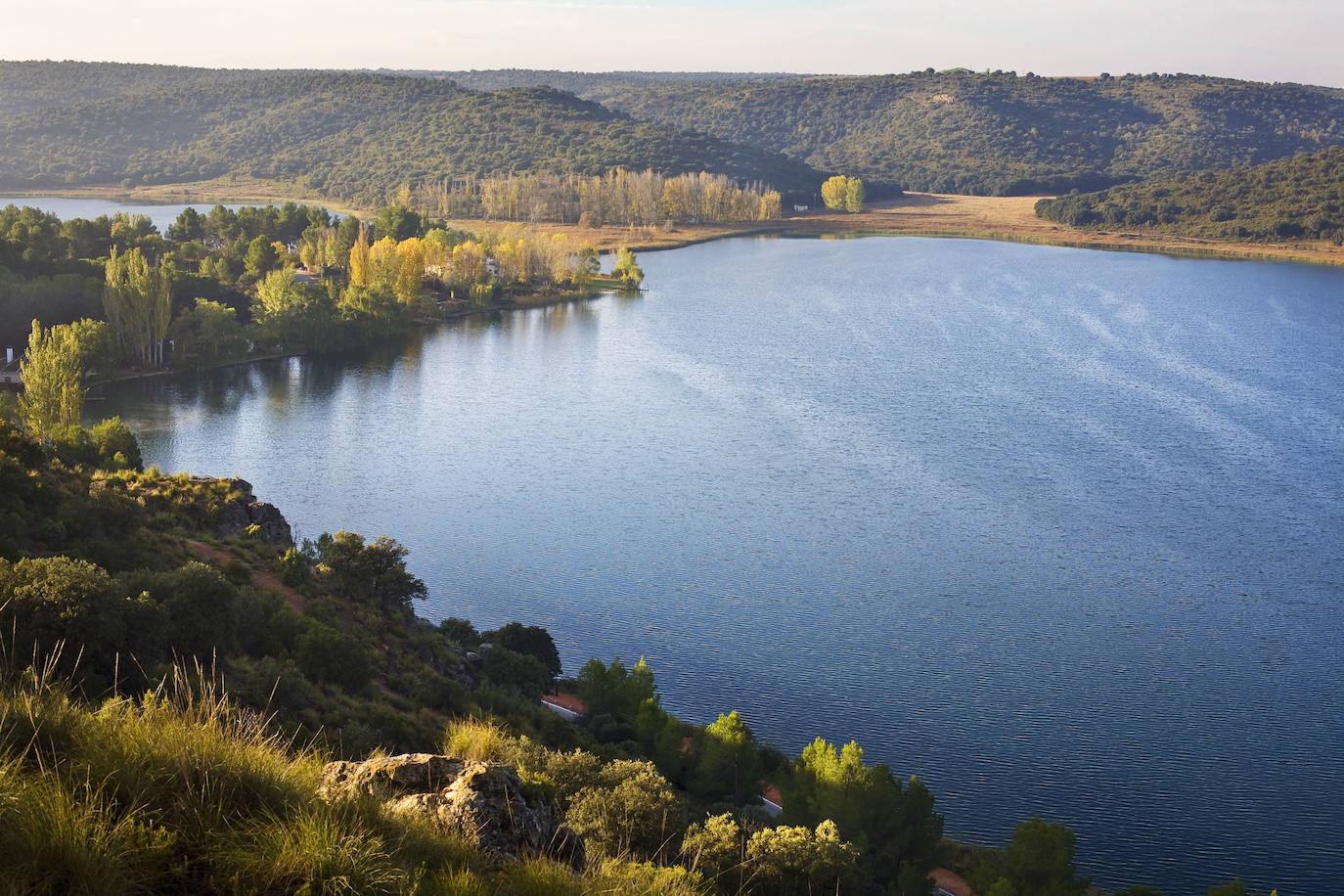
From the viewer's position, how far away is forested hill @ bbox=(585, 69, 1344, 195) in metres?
146

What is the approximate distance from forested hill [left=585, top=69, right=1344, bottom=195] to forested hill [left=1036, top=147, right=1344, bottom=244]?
70.4 ft

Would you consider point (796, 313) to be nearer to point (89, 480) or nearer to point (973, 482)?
point (973, 482)

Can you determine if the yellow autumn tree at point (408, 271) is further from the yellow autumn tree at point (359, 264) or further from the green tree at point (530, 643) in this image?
the green tree at point (530, 643)

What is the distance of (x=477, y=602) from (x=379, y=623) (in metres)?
6.29

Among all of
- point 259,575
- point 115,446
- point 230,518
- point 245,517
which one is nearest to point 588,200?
point 115,446

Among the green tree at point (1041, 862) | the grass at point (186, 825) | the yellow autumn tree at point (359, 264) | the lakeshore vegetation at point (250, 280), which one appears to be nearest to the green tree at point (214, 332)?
the lakeshore vegetation at point (250, 280)

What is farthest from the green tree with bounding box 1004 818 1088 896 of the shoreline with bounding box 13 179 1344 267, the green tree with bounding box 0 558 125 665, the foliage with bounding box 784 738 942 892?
the shoreline with bounding box 13 179 1344 267

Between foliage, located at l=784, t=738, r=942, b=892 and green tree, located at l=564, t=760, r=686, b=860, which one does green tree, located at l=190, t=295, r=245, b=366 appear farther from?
green tree, located at l=564, t=760, r=686, b=860

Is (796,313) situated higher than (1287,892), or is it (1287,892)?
(796,313)

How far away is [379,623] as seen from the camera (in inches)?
818

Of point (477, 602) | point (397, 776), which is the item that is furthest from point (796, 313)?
point (397, 776)

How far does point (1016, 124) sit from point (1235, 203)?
6235 cm

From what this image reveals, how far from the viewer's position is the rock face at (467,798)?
6164 mm

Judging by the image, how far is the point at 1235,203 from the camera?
335 feet
